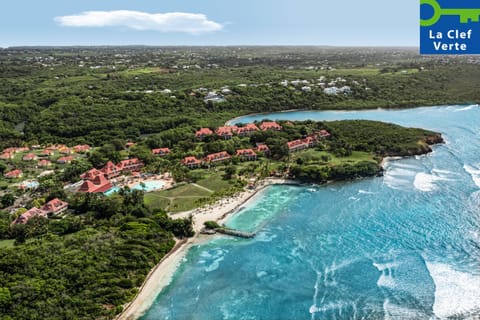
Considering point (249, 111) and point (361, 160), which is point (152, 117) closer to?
point (249, 111)

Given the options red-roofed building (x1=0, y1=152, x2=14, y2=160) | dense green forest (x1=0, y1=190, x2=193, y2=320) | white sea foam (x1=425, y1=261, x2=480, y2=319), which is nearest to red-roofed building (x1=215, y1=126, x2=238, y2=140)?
dense green forest (x1=0, y1=190, x2=193, y2=320)

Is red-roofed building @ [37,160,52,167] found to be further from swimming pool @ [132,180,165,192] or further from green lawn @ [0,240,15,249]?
green lawn @ [0,240,15,249]

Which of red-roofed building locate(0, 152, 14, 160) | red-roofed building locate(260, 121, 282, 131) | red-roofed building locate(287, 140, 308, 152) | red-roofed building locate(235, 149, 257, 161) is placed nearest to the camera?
red-roofed building locate(235, 149, 257, 161)

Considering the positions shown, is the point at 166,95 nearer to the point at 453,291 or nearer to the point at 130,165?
the point at 130,165

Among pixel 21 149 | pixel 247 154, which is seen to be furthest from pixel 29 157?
pixel 247 154

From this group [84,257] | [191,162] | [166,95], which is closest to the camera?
[84,257]

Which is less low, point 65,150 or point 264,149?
point 65,150

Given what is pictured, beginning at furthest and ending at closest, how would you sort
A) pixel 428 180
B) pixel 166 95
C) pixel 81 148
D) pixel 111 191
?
pixel 166 95, pixel 81 148, pixel 428 180, pixel 111 191
